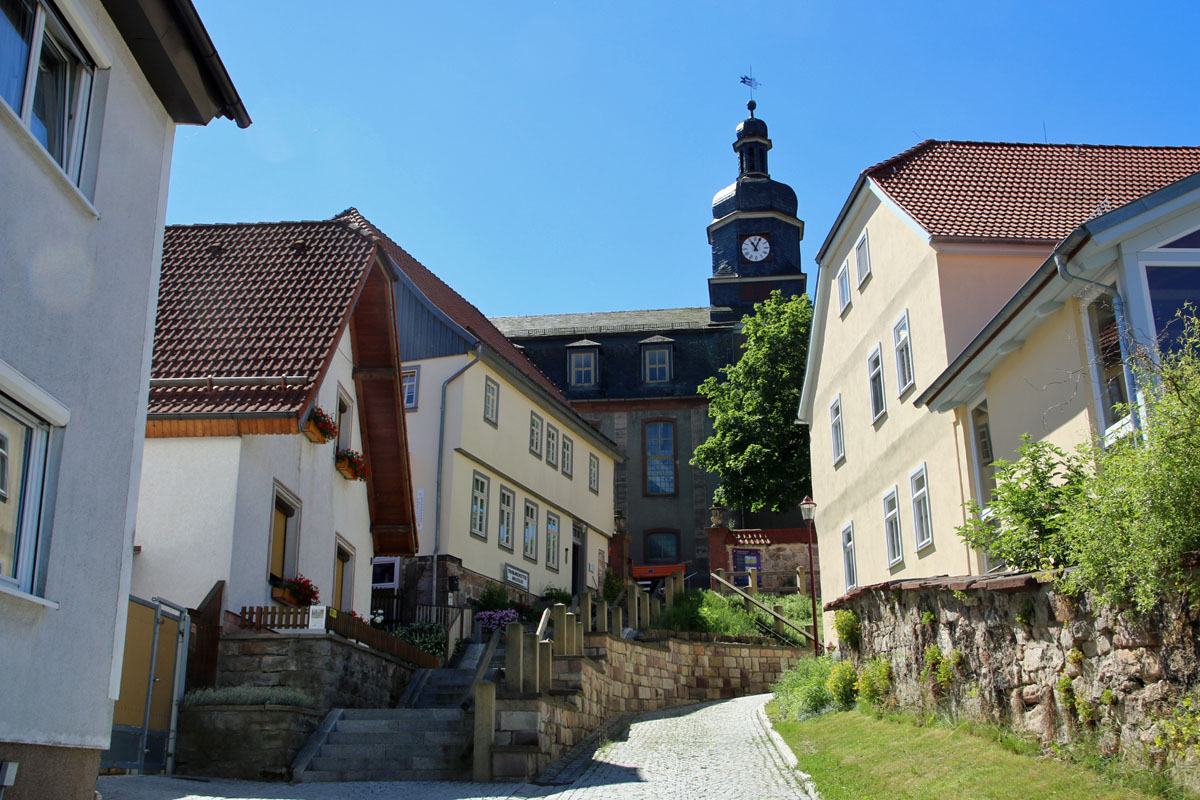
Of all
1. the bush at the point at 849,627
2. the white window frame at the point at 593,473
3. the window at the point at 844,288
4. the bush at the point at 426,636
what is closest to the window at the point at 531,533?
the white window frame at the point at 593,473

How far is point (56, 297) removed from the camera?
7.85m

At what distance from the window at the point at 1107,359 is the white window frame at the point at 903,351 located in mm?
6453

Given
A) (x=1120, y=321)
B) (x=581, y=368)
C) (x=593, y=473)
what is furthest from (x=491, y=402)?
(x=1120, y=321)

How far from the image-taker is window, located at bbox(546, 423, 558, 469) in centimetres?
3431

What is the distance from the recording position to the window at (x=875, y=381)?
21.9 m

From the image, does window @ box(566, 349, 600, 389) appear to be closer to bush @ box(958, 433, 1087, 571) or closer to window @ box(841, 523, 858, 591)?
window @ box(841, 523, 858, 591)

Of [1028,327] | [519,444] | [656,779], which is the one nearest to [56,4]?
[656,779]

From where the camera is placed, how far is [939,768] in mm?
10883

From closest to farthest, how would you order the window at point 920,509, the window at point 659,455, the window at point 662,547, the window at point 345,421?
the window at point 920,509 < the window at point 345,421 < the window at point 662,547 < the window at point 659,455

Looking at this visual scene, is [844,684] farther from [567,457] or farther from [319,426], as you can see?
[567,457]

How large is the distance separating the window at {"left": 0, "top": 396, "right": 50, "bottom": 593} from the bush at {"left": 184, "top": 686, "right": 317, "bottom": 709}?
20.6 feet

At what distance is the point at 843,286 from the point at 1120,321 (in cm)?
1232

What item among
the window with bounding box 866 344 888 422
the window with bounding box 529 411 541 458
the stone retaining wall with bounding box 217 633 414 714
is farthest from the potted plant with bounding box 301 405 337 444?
the window with bounding box 529 411 541 458

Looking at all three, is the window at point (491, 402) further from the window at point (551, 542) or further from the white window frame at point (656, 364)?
the white window frame at point (656, 364)
